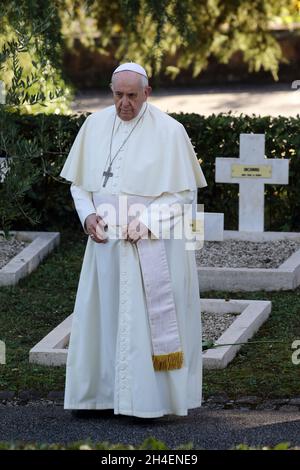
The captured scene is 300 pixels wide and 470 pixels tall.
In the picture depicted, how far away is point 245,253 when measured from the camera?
10797 mm

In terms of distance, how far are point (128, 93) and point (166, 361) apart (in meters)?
1.43

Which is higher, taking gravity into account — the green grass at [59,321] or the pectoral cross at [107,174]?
the pectoral cross at [107,174]

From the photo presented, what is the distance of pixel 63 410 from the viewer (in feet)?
24.6

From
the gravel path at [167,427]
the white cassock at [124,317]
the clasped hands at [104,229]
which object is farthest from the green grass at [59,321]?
the clasped hands at [104,229]

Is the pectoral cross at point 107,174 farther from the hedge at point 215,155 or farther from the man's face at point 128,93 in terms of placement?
the hedge at point 215,155

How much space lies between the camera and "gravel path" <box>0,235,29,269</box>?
1081cm

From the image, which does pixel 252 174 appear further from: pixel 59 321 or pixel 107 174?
pixel 107 174

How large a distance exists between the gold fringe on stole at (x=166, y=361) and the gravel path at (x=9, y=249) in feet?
12.5

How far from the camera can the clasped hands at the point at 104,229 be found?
7086 millimetres

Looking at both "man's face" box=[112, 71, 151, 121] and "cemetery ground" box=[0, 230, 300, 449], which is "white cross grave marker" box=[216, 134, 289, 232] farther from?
"man's face" box=[112, 71, 151, 121]

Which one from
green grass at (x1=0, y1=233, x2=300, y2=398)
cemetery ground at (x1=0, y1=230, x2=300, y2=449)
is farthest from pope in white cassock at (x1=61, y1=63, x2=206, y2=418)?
green grass at (x1=0, y1=233, x2=300, y2=398)

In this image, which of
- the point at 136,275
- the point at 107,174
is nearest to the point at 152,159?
the point at 107,174

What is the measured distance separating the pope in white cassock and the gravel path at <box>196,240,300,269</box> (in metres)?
3.26
